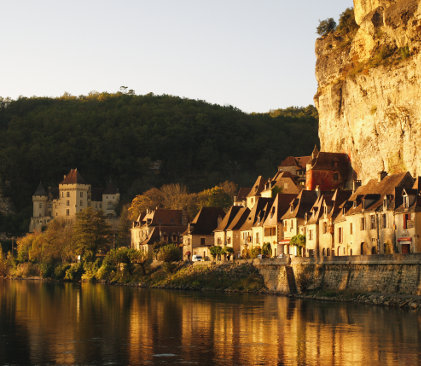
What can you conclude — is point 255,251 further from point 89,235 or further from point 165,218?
point 89,235

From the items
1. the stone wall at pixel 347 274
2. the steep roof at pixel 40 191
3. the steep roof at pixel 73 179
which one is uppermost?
the steep roof at pixel 73 179

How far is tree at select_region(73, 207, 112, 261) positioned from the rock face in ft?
108

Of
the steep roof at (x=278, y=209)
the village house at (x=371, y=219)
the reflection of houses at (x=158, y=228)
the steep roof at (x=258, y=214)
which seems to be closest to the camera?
the village house at (x=371, y=219)

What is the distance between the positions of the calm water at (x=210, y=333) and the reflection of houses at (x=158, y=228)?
3871cm

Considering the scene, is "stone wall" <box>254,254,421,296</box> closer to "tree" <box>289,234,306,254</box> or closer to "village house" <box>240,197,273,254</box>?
"tree" <box>289,234,306,254</box>

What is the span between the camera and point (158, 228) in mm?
98500

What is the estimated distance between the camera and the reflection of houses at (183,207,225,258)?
3415 inches

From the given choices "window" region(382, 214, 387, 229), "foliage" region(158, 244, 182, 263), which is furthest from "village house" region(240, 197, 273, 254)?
"window" region(382, 214, 387, 229)

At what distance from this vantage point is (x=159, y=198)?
427 feet

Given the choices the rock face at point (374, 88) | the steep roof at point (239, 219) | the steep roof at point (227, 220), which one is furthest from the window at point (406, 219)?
the steep roof at point (227, 220)

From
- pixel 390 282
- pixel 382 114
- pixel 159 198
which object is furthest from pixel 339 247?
pixel 159 198

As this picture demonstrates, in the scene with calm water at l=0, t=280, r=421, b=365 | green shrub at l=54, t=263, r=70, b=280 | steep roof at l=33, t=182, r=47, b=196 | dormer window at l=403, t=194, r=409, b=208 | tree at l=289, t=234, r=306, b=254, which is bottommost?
calm water at l=0, t=280, r=421, b=365

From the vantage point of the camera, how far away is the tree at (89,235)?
338 feet

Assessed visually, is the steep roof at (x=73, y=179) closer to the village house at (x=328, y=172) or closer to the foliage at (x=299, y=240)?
the village house at (x=328, y=172)
